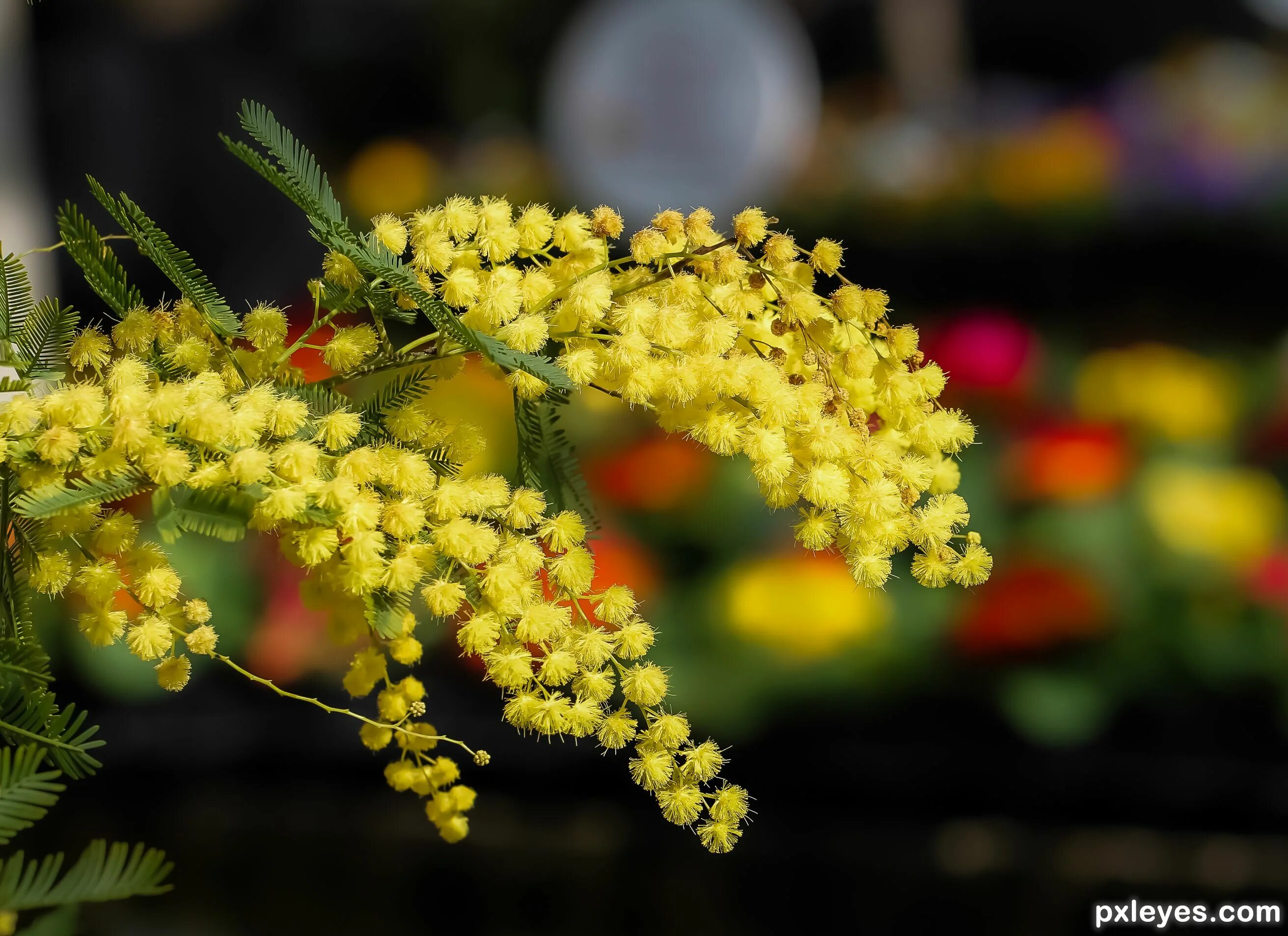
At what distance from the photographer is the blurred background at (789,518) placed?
1.54m

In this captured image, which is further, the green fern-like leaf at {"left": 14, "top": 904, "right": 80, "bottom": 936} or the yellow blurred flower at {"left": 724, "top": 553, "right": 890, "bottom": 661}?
the yellow blurred flower at {"left": 724, "top": 553, "right": 890, "bottom": 661}

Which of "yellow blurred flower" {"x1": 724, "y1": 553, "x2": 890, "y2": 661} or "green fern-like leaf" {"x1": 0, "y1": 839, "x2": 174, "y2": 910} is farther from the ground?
"yellow blurred flower" {"x1": 724, "y1": 553, "x2": 890, "y2": 661}

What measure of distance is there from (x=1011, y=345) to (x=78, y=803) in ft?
4.76

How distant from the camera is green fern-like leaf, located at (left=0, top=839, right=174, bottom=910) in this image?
33 cm

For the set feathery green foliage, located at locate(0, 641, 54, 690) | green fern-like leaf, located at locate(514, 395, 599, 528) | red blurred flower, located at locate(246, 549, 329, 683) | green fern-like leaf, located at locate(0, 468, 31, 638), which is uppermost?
red blurred flower, located at locate(246, 549, 329, 683)

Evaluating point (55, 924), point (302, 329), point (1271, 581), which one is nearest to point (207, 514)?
point (55, 924)

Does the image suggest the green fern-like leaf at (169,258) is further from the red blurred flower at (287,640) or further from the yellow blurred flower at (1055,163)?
the yellow blurred flower at (1055,163)

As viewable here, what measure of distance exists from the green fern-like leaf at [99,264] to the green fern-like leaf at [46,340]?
1cm

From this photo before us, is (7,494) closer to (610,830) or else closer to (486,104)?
(610,830)

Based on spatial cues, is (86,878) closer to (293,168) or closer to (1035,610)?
(293,168)

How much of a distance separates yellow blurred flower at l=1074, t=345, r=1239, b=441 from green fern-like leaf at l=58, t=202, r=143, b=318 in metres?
1.52

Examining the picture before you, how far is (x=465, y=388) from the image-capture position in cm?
163

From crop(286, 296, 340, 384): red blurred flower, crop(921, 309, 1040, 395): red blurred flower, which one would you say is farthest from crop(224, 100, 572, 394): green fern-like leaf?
crop(921, 309, 1040, 395): red blurred flower

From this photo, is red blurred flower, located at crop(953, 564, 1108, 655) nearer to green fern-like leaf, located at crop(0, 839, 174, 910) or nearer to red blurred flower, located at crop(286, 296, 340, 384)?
red blurred flower, located at crop(286, 296, 340, 384)
